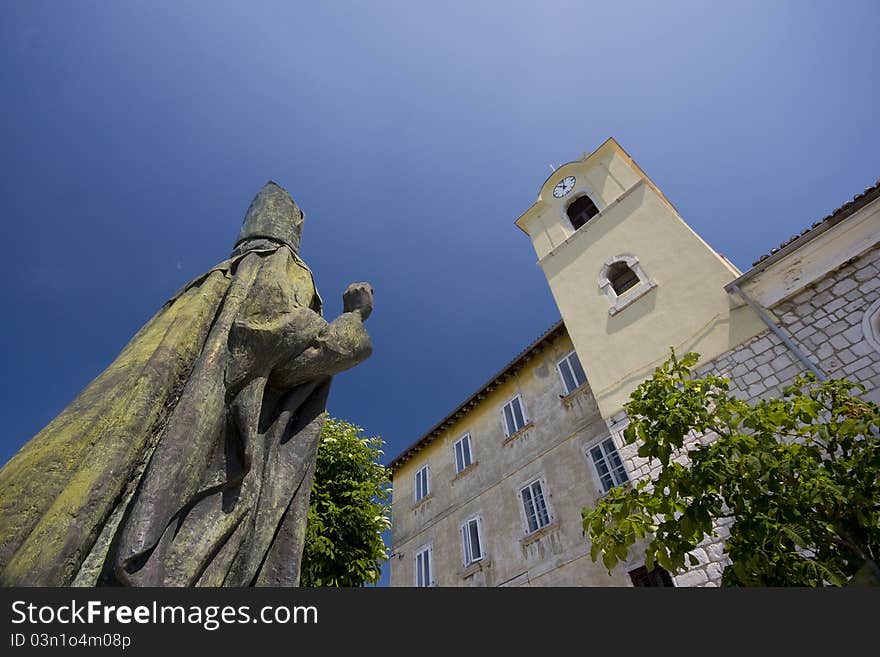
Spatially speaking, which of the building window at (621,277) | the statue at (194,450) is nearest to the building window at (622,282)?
the building window at (621,277)

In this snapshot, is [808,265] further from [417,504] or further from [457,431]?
[417,504]

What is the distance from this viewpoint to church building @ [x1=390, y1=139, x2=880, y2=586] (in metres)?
8.73

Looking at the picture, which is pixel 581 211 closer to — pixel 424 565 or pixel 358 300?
pixel 424 565

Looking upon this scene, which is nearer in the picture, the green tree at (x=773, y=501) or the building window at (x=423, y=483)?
the green tree at (x=773, y=501)

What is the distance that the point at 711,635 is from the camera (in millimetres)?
1542

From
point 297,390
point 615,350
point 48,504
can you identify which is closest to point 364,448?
point 615,350

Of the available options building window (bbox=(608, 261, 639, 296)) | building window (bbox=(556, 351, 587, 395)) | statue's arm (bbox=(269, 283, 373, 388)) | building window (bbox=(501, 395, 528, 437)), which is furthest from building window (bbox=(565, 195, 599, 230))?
statue's arm (bbox=(269, 283, 373, 388))

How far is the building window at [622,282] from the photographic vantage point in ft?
39.2

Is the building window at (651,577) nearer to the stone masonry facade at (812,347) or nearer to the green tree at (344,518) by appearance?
the stone masonry facade at (812,347)

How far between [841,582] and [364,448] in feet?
29.2

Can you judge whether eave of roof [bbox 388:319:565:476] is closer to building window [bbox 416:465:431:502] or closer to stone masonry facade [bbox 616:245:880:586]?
building window [bbox 416:465:431:502]

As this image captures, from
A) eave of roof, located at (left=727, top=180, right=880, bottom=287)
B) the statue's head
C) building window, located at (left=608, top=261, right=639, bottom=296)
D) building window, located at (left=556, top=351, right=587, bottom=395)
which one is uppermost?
building window, located at (left=608, top=261, right=639, bottom=296)

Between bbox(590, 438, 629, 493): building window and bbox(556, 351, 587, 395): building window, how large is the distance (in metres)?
1.93

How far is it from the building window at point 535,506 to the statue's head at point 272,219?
35.6ft
